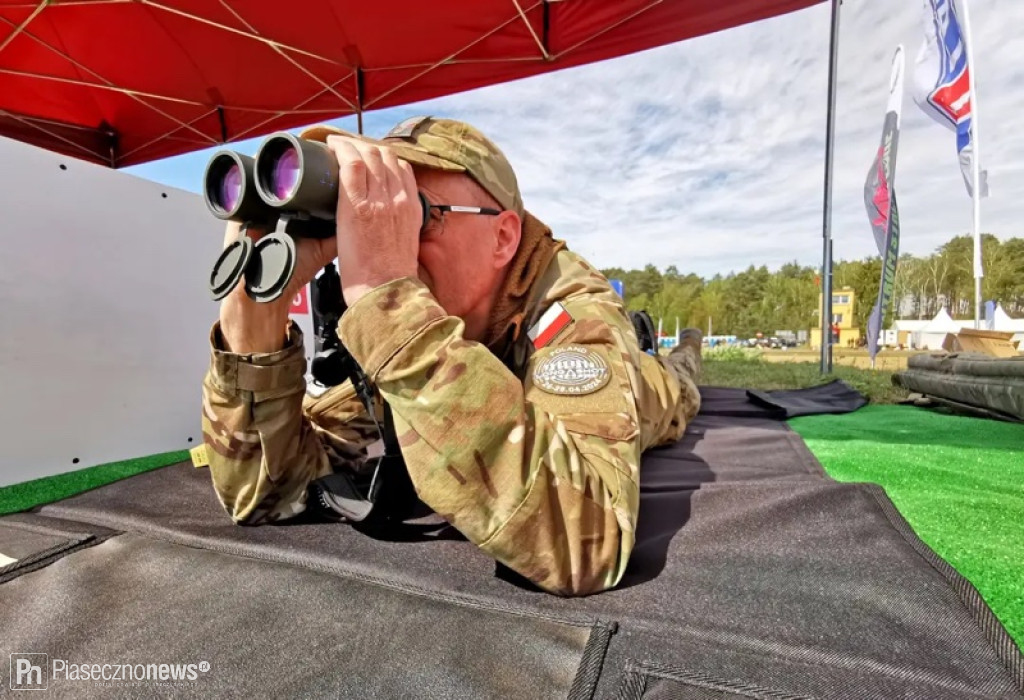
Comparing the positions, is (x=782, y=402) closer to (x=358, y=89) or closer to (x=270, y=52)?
(x=358, y=89)

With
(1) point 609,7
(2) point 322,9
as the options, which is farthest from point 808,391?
(2) point 322,9

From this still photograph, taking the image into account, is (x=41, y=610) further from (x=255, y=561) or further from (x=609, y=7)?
(x=609, y=7)

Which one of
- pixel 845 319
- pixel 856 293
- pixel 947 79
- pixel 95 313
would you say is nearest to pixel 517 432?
pixel 95 313

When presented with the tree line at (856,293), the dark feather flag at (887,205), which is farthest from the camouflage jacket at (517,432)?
the tree line at (856,293)

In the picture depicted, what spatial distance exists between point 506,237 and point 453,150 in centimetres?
16

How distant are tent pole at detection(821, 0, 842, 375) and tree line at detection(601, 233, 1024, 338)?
4.50 m

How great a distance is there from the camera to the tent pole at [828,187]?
361cm

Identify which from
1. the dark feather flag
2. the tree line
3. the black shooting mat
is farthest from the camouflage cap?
the tree line

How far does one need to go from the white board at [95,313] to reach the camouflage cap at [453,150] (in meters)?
1.17

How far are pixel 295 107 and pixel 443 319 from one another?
4.40m

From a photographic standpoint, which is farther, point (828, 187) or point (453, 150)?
point (828, 187)

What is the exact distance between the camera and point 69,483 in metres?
1.32

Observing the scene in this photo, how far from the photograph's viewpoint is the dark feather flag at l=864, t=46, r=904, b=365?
13.0ft

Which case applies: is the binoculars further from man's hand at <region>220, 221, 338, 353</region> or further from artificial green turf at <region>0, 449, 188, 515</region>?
artificial green turf at <region>0, 449, 188, 515</region>
